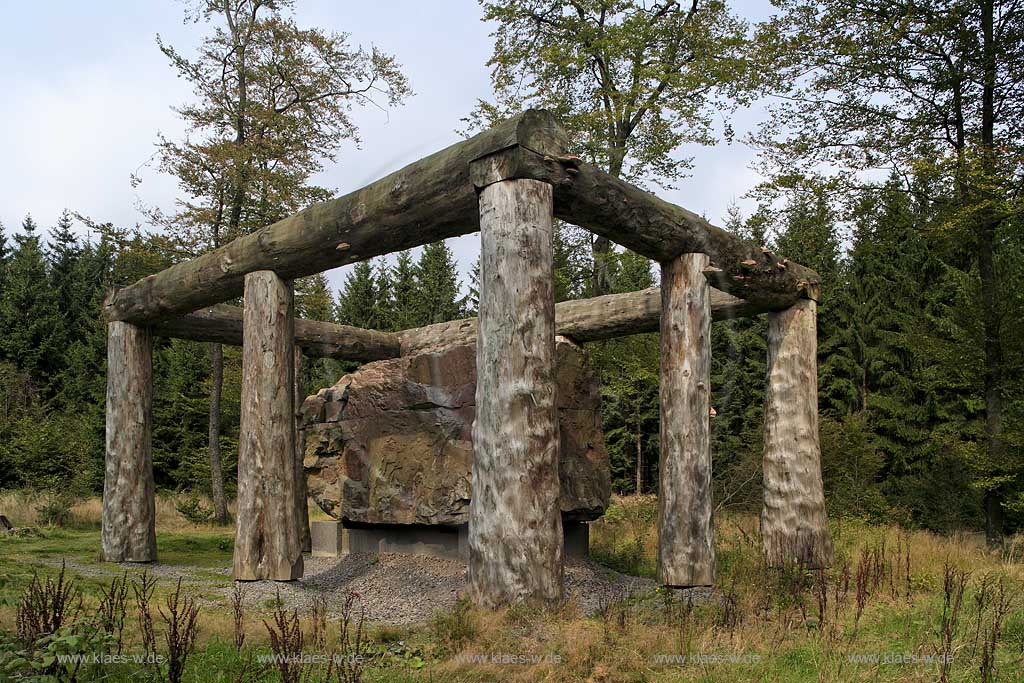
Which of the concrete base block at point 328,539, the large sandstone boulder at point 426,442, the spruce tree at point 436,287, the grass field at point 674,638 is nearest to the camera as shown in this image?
the grass field at point 674,638

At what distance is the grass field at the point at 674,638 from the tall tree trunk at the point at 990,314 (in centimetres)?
467

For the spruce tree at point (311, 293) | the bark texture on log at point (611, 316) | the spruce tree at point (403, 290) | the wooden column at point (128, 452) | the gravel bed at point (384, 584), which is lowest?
the gravel bed at point (384, 584)

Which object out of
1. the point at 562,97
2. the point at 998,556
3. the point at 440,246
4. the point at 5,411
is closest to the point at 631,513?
the point at 998,556

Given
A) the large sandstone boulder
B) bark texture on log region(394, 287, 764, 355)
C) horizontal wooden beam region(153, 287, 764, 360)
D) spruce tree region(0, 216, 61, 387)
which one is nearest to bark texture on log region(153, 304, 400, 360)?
Answer: horizontal wooden beam region(153, 287, 764, 360)

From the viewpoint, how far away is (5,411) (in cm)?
2441

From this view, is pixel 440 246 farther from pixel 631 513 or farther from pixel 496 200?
pixel 496 200

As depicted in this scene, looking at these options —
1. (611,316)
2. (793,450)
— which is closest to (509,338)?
(611,316)

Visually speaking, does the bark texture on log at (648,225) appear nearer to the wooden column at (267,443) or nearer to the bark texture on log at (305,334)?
the wooden column at (267,443)

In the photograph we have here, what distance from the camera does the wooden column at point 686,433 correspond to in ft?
23.0

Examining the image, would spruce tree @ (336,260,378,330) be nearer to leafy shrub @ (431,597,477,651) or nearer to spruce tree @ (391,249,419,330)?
spruce tree @ (391,249,419,330)

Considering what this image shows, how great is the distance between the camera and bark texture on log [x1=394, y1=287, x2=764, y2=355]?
9.14 m

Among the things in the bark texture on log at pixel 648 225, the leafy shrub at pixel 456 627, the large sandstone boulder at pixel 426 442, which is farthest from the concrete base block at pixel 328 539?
the bark texture on log at pixel 648 225

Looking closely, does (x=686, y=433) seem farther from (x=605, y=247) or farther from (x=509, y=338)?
(x=605, y=247)

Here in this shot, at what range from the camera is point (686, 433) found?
7.16 meters
